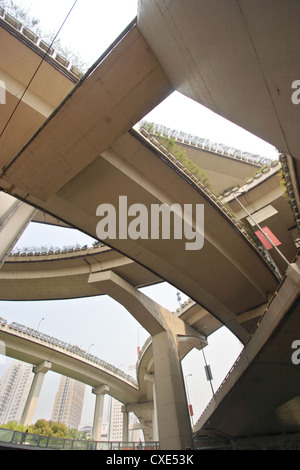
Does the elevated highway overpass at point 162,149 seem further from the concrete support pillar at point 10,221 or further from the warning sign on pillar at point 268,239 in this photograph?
the concrete support pillar at point 10,221

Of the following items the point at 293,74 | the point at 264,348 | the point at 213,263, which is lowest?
the point at 293,74

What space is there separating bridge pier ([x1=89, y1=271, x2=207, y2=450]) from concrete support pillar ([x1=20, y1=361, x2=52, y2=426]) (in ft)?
60.5

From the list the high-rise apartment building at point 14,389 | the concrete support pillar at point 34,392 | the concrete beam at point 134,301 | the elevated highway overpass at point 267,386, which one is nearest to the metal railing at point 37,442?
the concrete beam at point 134,301

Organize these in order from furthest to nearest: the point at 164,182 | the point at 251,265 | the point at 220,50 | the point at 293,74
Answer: the point at 251,265
the point at 164,182
the point at 220,50
the point at 293,74

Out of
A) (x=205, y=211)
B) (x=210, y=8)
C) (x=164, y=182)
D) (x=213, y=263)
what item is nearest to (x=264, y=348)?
(x=213, y=263)

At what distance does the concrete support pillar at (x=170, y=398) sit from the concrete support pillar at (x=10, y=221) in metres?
14.0

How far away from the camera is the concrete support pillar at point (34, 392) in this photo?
28125 millimetres

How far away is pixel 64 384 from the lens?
14388cm

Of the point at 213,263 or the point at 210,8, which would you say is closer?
the point at 210,8

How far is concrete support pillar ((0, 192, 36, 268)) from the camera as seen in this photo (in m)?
16.1

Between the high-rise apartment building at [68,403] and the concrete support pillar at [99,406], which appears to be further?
the high-rise apartment building at [68,403]

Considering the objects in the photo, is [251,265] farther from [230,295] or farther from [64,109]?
[64,109]

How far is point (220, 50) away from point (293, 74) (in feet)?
5.77

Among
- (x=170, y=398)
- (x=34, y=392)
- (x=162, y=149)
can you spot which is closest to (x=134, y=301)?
(x=170, y=398)
